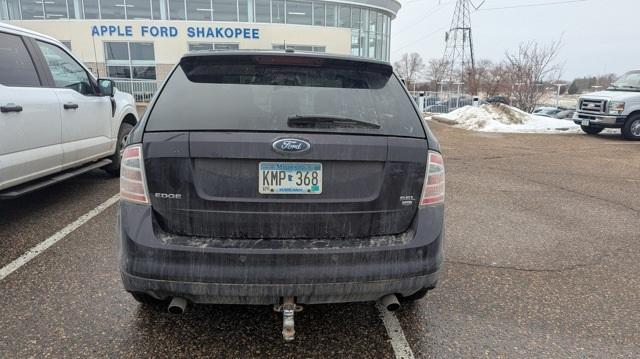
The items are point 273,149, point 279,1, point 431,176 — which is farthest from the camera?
point 279,1

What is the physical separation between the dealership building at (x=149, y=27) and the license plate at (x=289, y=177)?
2625 centimetres

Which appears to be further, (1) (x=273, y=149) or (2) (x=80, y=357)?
(2) (x=80, y=357)

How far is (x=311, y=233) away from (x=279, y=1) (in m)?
29.2

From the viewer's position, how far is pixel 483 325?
271 centimetres

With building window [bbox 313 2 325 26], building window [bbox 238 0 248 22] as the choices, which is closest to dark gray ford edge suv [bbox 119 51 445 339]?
building window [bbox 238 0 248 22]

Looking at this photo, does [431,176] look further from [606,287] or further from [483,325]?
[606,287]

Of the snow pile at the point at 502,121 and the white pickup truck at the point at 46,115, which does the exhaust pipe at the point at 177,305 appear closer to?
A: the white pickup truck at the point at 46,115

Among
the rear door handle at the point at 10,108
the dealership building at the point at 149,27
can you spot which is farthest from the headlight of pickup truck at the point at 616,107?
the dealership building at the point at 149,27

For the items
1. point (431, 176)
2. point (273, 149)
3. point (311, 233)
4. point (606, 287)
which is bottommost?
point (606, 287)

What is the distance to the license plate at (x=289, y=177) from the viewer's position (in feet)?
6.93

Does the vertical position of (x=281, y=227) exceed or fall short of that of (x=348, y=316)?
it exceeds it

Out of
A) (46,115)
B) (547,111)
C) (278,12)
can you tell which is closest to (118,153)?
(46,115)

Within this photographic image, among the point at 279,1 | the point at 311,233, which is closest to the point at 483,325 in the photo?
the point at 311,233

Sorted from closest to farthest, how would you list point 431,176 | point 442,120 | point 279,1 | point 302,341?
1. point 431,176
2. point 302,341
3. point 442,120
4. point 279,1
